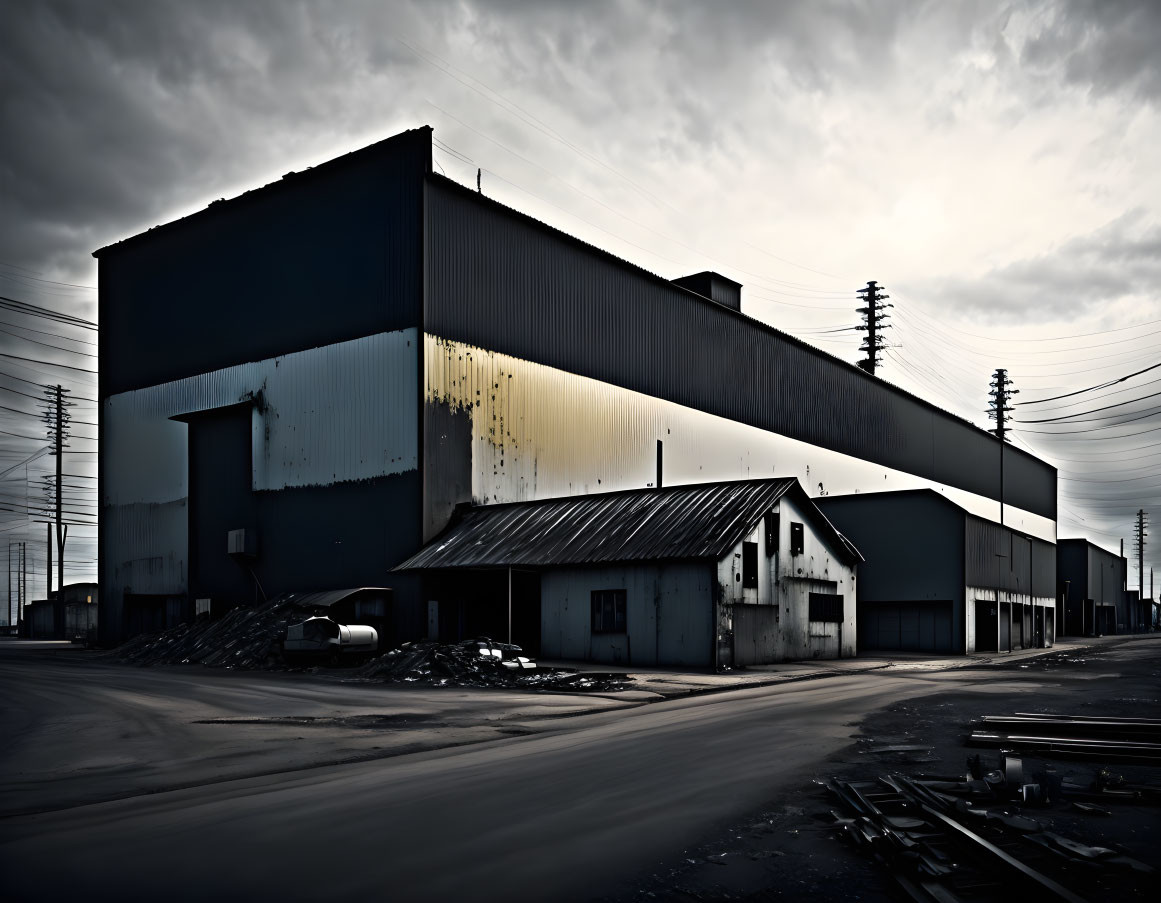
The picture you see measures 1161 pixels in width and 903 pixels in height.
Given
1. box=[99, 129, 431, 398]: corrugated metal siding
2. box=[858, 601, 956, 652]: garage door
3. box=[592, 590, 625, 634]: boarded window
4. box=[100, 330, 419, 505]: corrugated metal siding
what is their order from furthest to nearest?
1. box=[858, 601, 956, 652]: garage door
2. box=[99, 129, 431, 398]: corrugated metal siding
3. box=[100, 330, 419, 505]: corrugated metal siding
4. box=[592, 590, 625, 634]: boarded window

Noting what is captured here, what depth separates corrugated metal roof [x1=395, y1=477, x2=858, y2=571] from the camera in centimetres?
3206

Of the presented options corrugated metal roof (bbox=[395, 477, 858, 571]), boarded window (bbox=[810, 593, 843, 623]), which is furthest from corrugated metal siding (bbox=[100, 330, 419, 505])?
boarded window (bbox=[810, 593, 843, 623])

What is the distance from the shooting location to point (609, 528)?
34.8 meters

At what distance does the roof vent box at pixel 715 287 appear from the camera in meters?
57.4

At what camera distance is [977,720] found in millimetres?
16172

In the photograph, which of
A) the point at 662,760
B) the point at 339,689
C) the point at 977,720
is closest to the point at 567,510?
the point at 339,689

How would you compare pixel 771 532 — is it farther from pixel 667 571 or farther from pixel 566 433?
pixel 566 433

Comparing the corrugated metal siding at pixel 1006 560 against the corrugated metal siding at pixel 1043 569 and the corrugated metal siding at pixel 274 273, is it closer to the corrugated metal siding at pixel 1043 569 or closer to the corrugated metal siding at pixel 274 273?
the corrugated metal siding at pixel 1043 569

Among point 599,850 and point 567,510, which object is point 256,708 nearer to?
point 599,850

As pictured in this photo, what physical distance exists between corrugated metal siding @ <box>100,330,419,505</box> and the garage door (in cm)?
2251

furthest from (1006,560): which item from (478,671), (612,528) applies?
(478,671)

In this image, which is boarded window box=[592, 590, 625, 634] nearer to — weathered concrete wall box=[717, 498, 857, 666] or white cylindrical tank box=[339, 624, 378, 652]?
weathered concrete wall box=[717, 498, 857, 666]

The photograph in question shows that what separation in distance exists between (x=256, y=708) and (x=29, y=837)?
11.2m

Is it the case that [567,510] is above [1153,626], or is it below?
above
